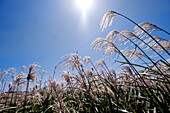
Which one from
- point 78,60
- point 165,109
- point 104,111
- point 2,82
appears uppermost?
point 2,82

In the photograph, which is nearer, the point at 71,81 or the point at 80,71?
the point at 80,71

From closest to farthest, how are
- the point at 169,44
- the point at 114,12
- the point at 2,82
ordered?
the point at 114,12 → the point at 169,44 → the point at 2,82

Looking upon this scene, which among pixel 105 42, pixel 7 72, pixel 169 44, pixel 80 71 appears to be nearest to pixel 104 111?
pixel 80 71

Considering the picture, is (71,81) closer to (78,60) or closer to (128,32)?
(78,60)

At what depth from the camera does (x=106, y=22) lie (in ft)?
6.59

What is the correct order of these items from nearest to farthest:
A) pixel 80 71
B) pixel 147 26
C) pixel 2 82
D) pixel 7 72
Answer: pixel 147 26
pixel 80 71
pixel 7 72
pixel 2 82

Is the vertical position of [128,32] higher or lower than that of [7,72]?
lower

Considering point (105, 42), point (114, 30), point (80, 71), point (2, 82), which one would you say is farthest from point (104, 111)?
point (2, 82)

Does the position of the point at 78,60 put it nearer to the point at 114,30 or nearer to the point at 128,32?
the point at 114,30

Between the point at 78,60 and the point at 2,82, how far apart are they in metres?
7.29

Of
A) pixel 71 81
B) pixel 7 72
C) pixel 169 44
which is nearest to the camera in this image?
pixel 169 44

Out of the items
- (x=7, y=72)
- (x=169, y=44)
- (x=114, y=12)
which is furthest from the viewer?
(x=7, y=72)

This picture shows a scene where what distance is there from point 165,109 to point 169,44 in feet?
5.15

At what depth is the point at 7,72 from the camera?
6062 millimetres
